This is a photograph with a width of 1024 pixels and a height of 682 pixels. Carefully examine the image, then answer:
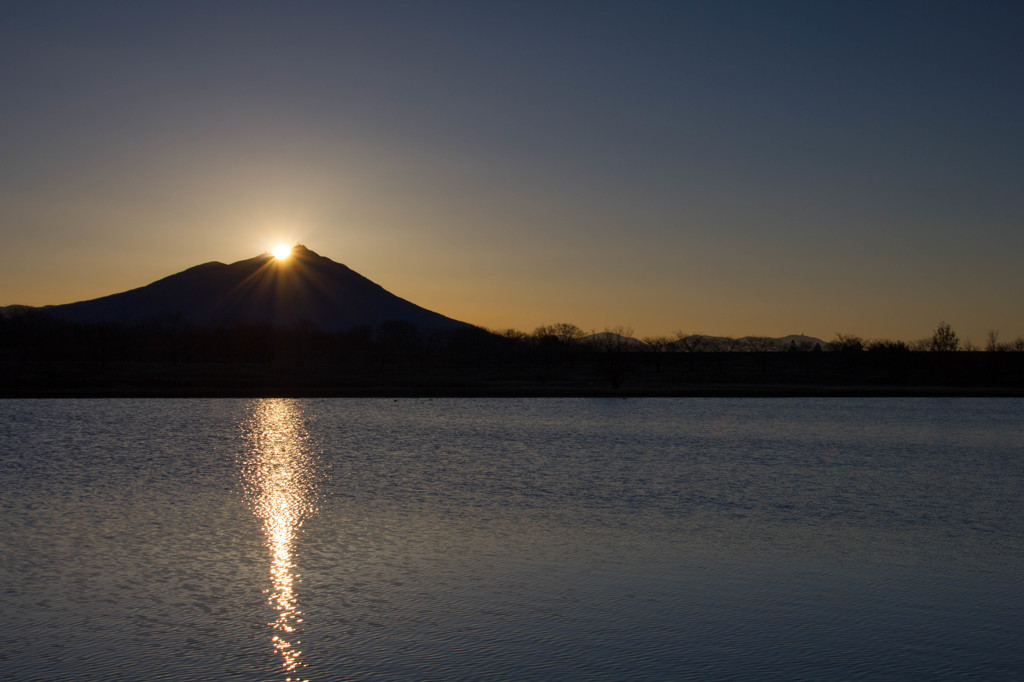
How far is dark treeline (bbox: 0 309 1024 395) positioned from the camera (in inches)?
3388

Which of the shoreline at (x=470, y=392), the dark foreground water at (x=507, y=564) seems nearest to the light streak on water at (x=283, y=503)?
the dark foreground water at (x=507, y=564)

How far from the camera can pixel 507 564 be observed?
14.1m

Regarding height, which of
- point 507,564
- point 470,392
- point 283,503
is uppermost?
point 470,392

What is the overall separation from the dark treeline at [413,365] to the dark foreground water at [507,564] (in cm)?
5510

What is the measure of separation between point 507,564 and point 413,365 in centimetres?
12037

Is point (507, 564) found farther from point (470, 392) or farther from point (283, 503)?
point (470, 392)

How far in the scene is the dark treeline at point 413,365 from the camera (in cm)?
8606

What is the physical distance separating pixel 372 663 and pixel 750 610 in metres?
5.30

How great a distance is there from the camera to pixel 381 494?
21484 millimetres

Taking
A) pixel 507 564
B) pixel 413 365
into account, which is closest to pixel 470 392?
pixel 413 365

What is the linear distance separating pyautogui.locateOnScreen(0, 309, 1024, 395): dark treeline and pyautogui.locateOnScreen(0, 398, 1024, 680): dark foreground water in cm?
5510

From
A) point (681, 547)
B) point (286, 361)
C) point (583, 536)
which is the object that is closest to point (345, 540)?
point (583, 536)

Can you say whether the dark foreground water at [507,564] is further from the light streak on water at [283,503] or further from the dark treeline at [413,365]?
the dark treeline at [413,365]

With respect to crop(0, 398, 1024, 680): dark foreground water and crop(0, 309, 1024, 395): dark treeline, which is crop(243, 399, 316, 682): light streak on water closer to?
crop(0, 398, 1024, 680): dark foreground water
